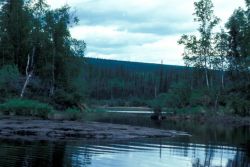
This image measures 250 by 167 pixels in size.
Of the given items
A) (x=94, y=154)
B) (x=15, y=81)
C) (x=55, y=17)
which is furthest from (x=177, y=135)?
(x=55, y=17)

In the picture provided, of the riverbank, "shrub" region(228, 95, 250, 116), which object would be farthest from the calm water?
"shrub" region(228, 95, 250, 116)

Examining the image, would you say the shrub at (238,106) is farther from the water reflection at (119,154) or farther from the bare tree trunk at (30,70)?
the water reflection at (119,154)

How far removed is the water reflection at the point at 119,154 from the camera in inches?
837

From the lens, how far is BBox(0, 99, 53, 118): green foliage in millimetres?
53438

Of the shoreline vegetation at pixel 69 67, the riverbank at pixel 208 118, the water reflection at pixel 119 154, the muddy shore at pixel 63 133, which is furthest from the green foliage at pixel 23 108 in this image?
the water reflection at pixel 119 154

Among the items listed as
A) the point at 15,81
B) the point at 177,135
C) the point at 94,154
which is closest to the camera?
the point at 94,154

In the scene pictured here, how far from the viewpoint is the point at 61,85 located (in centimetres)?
7162

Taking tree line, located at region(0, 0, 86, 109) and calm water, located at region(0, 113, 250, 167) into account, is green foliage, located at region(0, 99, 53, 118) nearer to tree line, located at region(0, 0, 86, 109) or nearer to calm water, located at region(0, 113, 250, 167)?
tree line, located at region(0, 0, 86, 109)

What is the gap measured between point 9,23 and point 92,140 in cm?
5123

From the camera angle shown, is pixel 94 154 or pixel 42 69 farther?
pixel 42 69

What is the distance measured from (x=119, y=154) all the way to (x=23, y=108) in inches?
1209

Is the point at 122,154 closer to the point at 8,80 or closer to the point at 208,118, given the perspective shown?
the point at 8,80

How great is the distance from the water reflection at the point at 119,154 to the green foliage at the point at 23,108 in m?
24.3

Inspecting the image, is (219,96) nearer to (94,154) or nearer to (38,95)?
(38,95)
